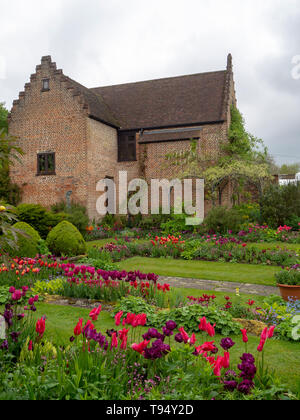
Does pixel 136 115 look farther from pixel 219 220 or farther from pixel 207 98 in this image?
pixel 219 220

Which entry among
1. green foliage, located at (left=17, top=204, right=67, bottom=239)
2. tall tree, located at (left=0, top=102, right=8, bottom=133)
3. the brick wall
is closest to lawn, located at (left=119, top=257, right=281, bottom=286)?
green foliage, located at (left=17, top=204, right=67, bottom=239)

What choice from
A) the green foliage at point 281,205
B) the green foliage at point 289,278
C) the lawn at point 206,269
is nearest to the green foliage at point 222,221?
the green foliage at point 281,205

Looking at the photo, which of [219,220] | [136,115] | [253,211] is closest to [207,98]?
[136,115]

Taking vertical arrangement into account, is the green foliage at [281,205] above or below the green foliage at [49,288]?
above

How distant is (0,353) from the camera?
2959mm

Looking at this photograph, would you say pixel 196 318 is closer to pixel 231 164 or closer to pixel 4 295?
pixel 4 295

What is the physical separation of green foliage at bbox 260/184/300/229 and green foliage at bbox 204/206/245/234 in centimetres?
228

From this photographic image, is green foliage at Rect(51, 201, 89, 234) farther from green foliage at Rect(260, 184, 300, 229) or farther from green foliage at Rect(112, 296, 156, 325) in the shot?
green foliage at Rect(112, 296, 156, 325)

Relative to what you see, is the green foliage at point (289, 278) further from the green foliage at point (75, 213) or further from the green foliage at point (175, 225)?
the green foliage at point (75, 213)

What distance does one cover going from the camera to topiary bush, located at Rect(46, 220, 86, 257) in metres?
11.1

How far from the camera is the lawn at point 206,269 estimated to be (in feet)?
27.4

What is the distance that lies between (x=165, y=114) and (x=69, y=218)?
991cm
